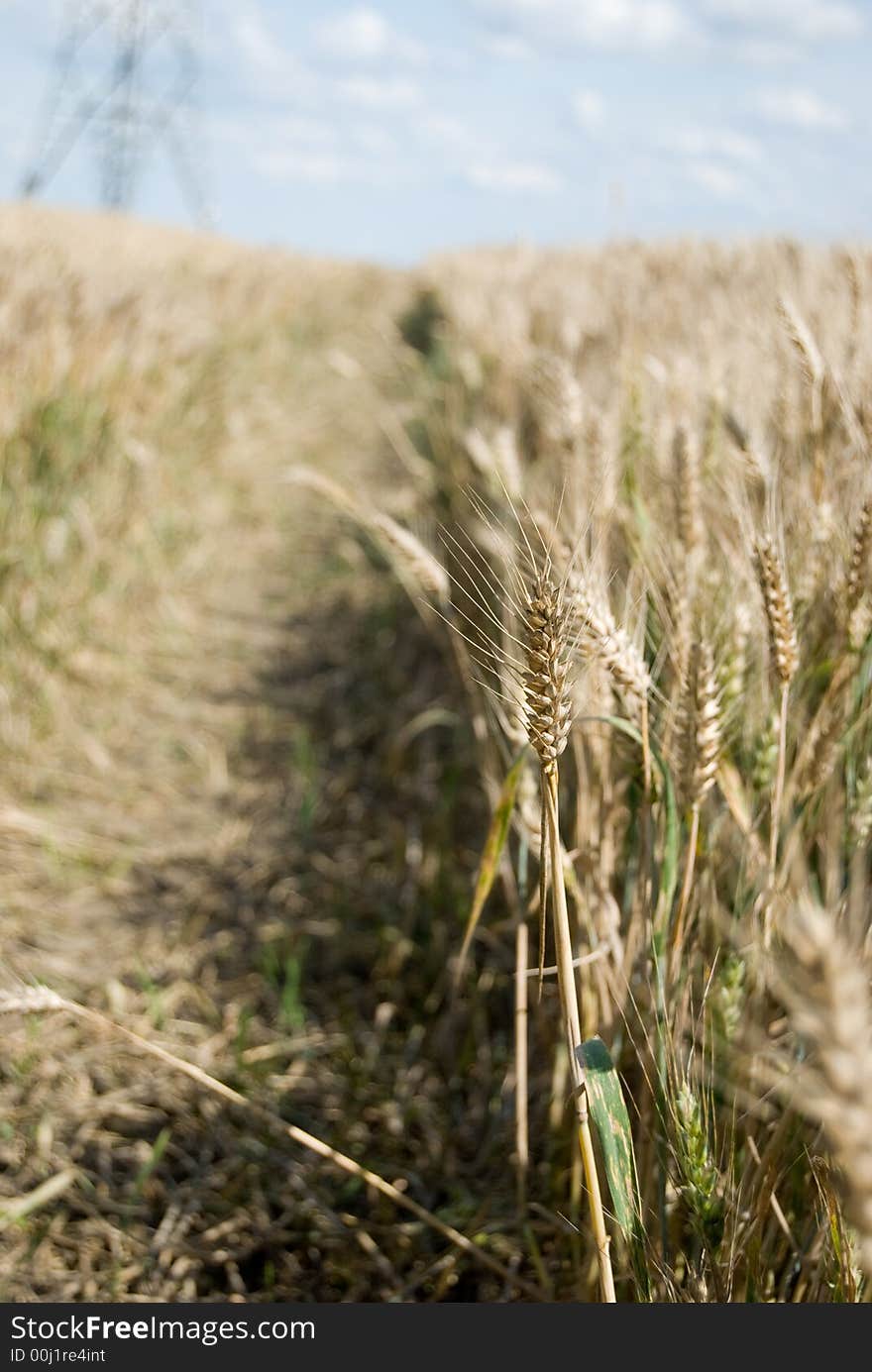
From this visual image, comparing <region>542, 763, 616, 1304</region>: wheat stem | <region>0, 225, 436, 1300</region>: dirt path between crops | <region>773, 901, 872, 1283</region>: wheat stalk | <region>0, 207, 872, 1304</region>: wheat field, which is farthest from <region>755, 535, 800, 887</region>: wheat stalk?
<region>0, 225, 436, 1300</region>: dirt path between crops

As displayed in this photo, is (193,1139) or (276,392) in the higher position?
(276,392)

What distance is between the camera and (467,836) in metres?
2.43

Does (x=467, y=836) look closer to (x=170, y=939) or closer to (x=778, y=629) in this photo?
(x=170, y=939)

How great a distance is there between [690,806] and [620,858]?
520mm

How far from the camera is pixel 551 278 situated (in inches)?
238

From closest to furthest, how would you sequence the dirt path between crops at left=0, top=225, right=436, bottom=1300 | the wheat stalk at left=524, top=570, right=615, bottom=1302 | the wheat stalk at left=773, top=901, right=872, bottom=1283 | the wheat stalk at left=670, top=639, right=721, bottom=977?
the wheat stalk at left=773, top=901, right=872, bottom=1283 < the wheat stalk at left=524, top=570, right=615, bottom=1302 < the wheat stalk at left=670, top=639, right=721, bottom=977 < the dirt path between crops at left=0, top=225, right=436, bottom=1300

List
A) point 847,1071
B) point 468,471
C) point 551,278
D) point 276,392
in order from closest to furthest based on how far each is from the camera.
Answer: point 847,1071 → point 468,471 → point 551,278 → point 276,392

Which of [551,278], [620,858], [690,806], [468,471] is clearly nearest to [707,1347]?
[690,806]

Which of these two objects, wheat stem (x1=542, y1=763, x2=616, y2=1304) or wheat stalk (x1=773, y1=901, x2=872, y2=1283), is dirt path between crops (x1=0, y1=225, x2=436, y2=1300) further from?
wheat stalk (x1=773, y1=901, x2=872, y2=1283)

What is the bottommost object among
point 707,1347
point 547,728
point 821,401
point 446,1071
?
point 446,1071

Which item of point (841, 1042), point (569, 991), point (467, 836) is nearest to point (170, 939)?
point (467, 836)

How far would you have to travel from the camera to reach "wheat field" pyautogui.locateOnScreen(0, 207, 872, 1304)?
0.91 m

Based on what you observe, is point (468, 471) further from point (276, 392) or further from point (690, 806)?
point (276, 392)

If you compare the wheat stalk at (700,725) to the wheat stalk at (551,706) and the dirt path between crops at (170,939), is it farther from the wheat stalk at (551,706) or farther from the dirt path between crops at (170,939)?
the dirt path between crops at (170,939)
